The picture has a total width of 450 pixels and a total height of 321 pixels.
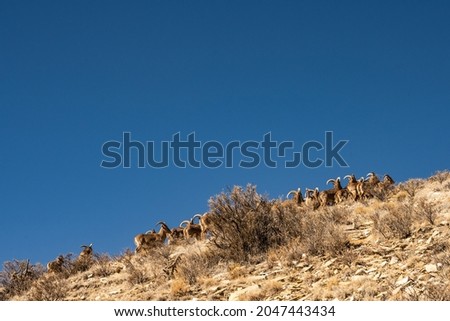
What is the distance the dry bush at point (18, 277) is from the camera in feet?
69.6

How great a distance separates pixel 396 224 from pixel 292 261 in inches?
108

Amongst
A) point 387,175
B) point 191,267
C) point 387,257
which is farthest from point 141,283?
point 387,175

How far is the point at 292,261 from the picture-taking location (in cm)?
1423

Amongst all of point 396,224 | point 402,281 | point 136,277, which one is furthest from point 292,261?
point 136,277

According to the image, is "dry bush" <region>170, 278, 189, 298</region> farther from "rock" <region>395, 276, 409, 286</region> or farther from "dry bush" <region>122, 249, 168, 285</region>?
"rock" <region>395, 276, 409, 286</region>

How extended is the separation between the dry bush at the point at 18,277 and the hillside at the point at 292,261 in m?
0.92

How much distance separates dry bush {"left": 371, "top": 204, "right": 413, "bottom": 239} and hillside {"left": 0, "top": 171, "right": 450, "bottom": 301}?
0.03m

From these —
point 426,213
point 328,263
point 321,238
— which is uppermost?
point 426,213

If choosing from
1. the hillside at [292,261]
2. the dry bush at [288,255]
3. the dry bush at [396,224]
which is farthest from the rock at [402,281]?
the dry bush at [288,255]

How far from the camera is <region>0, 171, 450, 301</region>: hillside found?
11812mm

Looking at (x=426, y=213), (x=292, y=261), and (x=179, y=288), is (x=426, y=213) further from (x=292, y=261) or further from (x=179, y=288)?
(x=179, y=288)

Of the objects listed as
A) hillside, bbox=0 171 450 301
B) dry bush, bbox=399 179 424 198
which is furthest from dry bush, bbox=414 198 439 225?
dry bush, bbox=399 179 424 198
